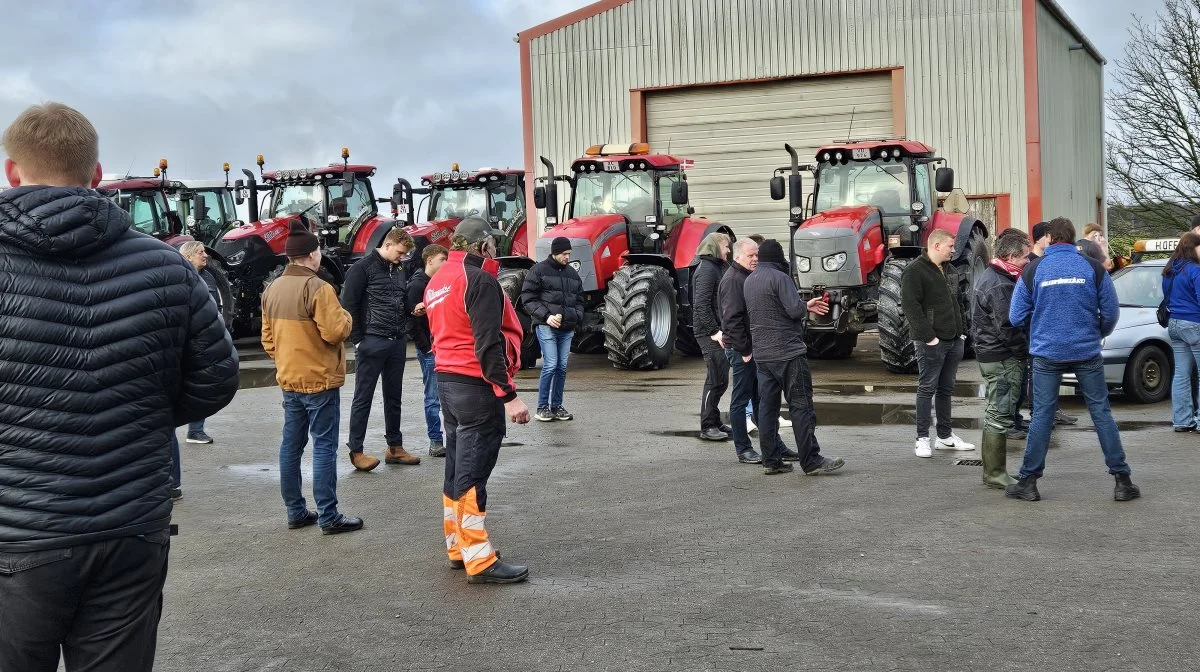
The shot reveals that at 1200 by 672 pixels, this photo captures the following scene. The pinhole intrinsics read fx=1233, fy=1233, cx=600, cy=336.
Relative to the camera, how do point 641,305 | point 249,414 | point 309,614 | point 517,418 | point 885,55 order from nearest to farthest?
point 309,614
point 517,418
point 249,414
point 641,305
point 885,55

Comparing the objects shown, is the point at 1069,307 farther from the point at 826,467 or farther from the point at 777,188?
the point at 777,188

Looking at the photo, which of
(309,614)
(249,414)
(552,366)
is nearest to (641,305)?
(552,366)

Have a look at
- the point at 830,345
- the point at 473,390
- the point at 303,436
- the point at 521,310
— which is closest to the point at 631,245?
the point at 521,310

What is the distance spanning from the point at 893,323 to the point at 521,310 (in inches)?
178

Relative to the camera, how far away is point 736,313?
9.38 m

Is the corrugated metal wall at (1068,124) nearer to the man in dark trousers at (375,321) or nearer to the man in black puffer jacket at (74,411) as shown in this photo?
the man in dark trousers at (375,321)

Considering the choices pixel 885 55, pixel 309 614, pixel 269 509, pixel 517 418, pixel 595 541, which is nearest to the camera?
pixel 309 614

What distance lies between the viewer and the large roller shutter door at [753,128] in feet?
75.2

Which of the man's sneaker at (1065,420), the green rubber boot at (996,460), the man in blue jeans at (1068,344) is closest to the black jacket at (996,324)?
the man in blue jeans at (1068,344)

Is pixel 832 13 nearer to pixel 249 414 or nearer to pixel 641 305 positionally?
pixel 641 305

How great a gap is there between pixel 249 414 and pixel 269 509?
495 cm

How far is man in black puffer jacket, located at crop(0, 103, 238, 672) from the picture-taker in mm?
3031

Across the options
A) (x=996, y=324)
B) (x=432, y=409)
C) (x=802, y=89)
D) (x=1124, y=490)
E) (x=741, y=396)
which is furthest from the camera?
(x=802, y=89)

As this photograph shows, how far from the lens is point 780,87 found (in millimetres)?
23406
